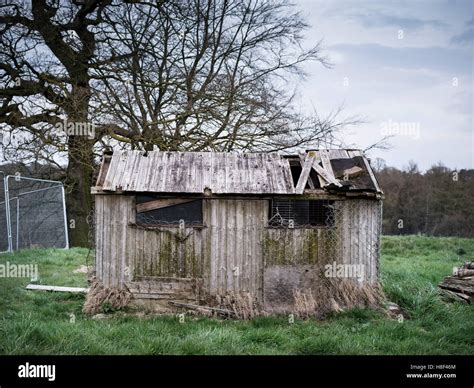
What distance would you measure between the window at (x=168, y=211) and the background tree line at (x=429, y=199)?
301 centimetres

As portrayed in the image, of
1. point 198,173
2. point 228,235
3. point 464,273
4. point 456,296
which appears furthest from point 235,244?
point 464,273

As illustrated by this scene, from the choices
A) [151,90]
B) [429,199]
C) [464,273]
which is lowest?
[464,273]

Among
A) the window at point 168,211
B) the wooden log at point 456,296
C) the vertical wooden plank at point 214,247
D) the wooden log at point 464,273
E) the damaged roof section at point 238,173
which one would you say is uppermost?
the damaged roof section at point 238,173

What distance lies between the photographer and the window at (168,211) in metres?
6.27

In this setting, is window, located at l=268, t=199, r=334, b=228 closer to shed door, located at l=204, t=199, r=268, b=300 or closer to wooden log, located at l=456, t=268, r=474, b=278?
shed door, located at l=204, t=199, r=268, b=300

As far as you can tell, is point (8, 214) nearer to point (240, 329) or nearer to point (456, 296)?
point (240, 329)

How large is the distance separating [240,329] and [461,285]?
397cm

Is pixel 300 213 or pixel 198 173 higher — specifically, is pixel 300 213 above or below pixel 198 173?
below

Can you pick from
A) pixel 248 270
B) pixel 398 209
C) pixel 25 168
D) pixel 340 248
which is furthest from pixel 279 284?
pixel 25 168

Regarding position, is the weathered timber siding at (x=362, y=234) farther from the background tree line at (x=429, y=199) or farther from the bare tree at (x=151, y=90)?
the bare tree at (x=151, y=90)

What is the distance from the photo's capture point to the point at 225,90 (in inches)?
349

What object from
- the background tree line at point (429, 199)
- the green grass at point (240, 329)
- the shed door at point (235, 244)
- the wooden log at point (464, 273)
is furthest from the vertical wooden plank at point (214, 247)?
the wooden log at point (464, 273)

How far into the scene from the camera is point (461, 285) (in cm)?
702
